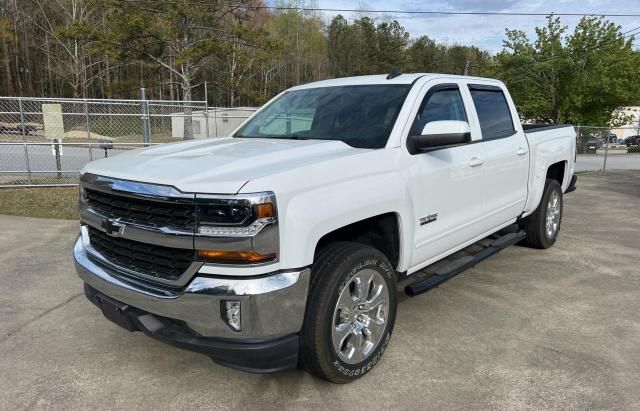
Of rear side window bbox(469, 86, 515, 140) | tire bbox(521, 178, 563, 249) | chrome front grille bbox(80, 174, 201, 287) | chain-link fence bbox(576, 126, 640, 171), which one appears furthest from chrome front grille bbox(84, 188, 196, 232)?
chain-link fence bbox(576, 126, 640, 171)

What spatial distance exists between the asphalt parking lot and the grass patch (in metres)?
2.88

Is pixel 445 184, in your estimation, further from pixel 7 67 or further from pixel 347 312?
pixel 7 67

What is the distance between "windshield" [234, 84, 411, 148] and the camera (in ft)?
11.5

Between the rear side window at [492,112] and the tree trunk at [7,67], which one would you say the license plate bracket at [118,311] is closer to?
the rear side window at [492,112]

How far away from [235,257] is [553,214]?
473cm

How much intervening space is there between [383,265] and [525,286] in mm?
2276

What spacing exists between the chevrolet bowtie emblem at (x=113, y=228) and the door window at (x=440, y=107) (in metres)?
2.00

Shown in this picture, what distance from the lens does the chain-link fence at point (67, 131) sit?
10.9m

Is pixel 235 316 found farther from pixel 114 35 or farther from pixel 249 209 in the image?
pixel 114 35

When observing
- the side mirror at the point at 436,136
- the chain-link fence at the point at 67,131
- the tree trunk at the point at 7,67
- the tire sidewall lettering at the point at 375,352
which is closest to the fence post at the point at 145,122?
the chain-link fence at the point at 67,131

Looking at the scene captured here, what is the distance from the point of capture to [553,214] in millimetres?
5906

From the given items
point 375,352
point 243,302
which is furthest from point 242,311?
point 375,352

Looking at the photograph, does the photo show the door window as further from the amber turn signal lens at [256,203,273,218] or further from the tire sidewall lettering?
the amber turn signal lens at [256,203,273,218]

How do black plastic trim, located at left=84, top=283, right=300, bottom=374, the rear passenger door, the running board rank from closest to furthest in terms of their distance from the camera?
black plastic trim, located at left=84, top=283, right=300, bottom=374 → the running board → the rear passenger door
